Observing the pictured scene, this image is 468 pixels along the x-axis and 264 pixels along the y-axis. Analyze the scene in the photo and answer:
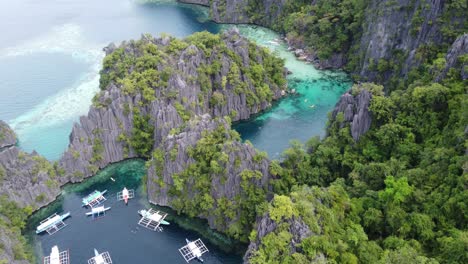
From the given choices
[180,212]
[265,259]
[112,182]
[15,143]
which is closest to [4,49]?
[15,143]

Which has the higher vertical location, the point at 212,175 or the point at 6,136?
the point at 212,175

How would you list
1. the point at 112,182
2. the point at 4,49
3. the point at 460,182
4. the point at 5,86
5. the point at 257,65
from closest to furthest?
the point at 460,182
the point at 112,182
the point at 257,65
the point at 5,86
the point at 4,49

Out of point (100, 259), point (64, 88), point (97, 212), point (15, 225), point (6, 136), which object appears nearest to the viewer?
point (100, 259)

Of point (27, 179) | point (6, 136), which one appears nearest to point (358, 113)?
point (27, 179)

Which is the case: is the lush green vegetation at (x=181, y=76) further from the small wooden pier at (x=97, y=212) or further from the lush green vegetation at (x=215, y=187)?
the lush green vegetation at (x=215, y=187)

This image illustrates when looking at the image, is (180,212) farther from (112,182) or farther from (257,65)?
(257,65)

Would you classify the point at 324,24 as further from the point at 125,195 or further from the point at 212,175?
the point at 125,195
